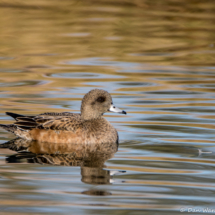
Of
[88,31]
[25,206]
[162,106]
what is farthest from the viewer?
[88,31]

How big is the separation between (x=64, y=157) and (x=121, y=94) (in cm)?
422

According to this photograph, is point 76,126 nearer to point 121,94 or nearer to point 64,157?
point 64,157

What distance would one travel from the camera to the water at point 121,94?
5.76 m

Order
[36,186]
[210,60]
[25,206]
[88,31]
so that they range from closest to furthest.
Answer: [25,206]
[36,186]
[210,60]
[88,31]

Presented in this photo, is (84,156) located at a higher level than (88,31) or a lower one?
lower

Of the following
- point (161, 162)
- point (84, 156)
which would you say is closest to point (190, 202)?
point (161, 162)

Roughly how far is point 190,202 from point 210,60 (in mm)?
10280

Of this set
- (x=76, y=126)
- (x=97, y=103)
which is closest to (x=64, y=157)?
(x=76, y=126)

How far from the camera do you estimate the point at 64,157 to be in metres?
7.37

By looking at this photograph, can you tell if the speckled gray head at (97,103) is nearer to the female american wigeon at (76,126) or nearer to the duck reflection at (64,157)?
the female american wigeon at (76,126)

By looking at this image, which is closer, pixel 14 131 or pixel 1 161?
pixel 1 161

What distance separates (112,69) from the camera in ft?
46.2

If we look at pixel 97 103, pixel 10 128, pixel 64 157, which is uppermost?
pixel 97 103

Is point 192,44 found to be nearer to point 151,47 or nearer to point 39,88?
point 151,47
